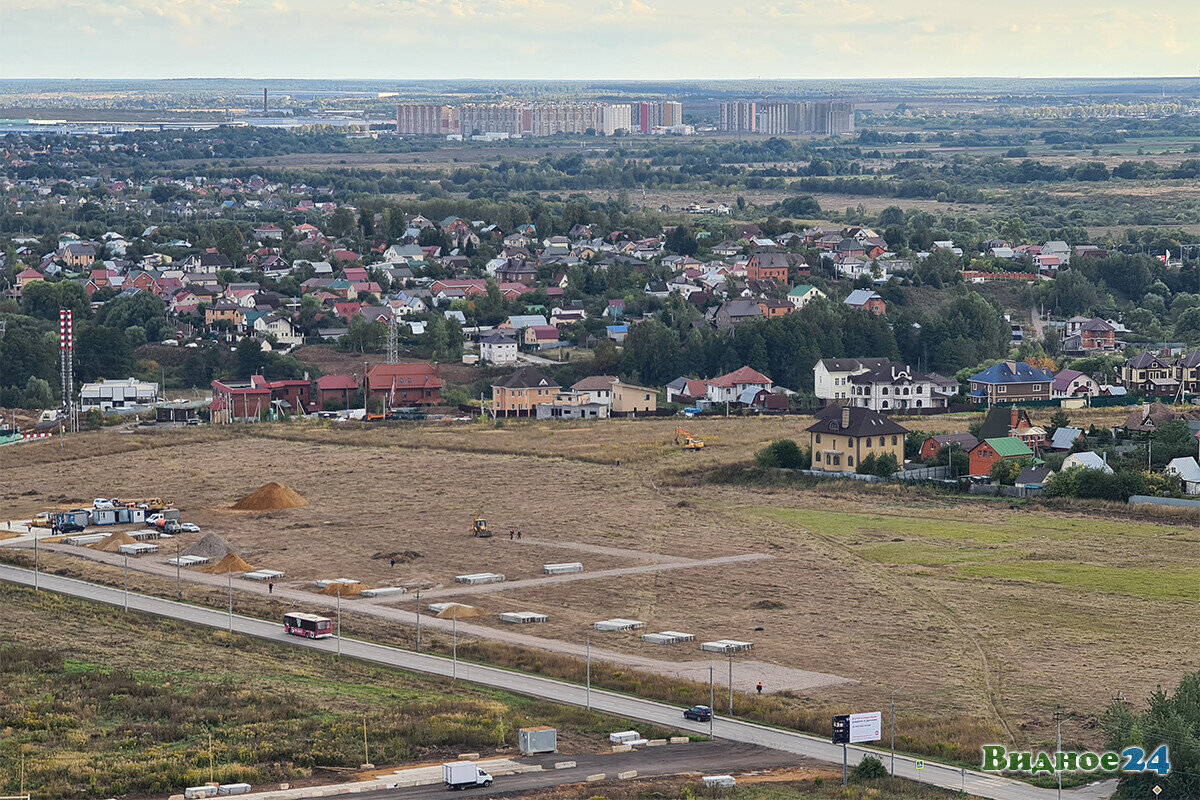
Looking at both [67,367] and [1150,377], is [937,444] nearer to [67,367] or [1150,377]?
[1150,377]

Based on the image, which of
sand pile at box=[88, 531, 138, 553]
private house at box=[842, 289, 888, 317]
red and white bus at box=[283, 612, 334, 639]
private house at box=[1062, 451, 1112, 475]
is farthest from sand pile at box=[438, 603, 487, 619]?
private house at box=[842, 289, 888, 317]

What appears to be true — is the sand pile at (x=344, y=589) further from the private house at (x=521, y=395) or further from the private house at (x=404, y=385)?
the private house at (x=404, y=385)

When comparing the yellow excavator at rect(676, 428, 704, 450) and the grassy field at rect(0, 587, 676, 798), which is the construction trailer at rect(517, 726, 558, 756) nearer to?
the grassy field at rect(0, 587, 676, 798)

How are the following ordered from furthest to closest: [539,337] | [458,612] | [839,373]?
[539,337] < [839,373] < [458,612]

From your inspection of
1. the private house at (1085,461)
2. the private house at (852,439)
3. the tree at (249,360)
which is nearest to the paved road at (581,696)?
the private house at (852,439)

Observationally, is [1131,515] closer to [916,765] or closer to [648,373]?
[916,765]

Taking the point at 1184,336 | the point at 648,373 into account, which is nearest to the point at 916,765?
the point at 648,373

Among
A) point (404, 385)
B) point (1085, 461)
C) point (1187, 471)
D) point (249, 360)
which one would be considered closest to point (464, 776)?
A: point (1187, 471)
